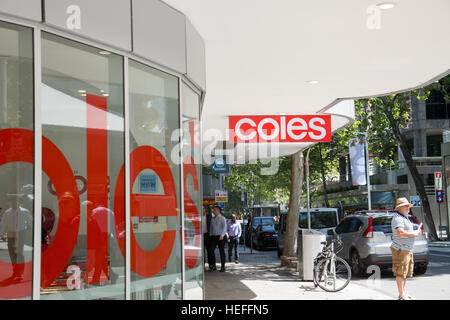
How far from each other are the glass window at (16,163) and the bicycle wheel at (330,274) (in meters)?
8.18

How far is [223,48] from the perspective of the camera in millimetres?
8359

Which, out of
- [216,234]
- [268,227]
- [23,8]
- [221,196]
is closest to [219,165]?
[221,196]

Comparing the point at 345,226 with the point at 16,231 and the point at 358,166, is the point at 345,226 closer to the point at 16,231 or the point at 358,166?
the point at 16,231

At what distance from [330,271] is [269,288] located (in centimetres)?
139

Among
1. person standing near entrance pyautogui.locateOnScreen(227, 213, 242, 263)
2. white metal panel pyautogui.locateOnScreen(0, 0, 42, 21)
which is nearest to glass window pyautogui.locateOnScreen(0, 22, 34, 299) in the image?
white metal panel pyautogui.locateOnScreen(0, 0, 42, 21)

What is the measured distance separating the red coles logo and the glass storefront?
671cm

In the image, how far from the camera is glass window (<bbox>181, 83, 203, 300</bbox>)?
24.1 ft

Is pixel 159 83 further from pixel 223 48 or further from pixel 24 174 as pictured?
pixel 24 174

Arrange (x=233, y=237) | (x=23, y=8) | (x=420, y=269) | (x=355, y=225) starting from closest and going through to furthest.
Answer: (x=23, y=8)
(x=420, y=269)
(x=355, y=225)
(x=233, y=237)

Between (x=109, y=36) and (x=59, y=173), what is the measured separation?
5.12ft

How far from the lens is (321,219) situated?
77.7ft

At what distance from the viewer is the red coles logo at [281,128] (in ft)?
46.1

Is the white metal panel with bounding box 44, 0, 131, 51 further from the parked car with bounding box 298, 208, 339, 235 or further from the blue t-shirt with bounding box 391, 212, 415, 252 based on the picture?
the parked car with bounding box 298, 208, 339, 235
